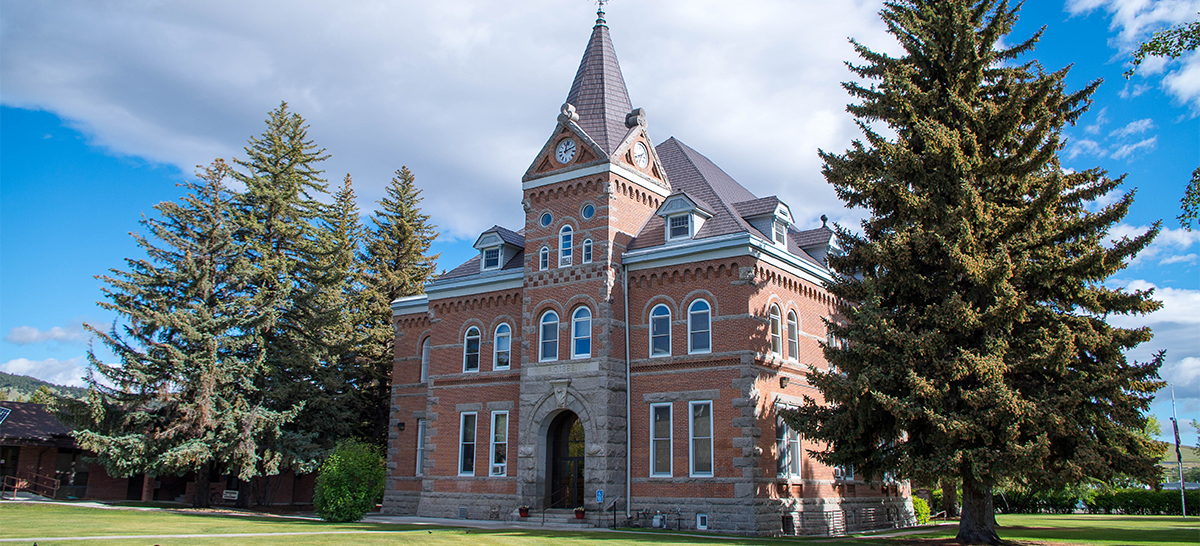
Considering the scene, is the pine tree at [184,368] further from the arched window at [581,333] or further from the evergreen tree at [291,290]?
the arched window at [581,333]

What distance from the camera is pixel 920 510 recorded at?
112 feet

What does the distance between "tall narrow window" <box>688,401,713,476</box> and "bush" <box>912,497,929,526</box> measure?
42.3 ft

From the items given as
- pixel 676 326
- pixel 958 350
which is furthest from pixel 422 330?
pixel 958 350

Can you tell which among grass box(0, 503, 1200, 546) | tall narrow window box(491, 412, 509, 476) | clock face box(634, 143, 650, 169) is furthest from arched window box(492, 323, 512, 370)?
clock face box(634, 143, 650, 169)

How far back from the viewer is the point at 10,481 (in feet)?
126

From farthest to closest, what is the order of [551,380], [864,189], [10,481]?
[10,481] → [551,380] → [864,189]

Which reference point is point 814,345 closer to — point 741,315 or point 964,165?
point 741,315

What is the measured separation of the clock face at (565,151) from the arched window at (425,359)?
10.9 m

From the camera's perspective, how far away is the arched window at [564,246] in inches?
1166

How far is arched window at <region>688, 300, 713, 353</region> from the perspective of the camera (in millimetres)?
26823

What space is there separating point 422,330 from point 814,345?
54.4ft

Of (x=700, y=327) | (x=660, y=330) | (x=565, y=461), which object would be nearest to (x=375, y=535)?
(x=565, y=461)

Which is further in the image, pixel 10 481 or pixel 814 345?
pixel 10 481

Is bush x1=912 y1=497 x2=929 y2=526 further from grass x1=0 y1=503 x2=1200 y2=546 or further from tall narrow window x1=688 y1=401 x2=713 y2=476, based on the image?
tall narrow window x1=688 y1=401 x2=713 y2=476
